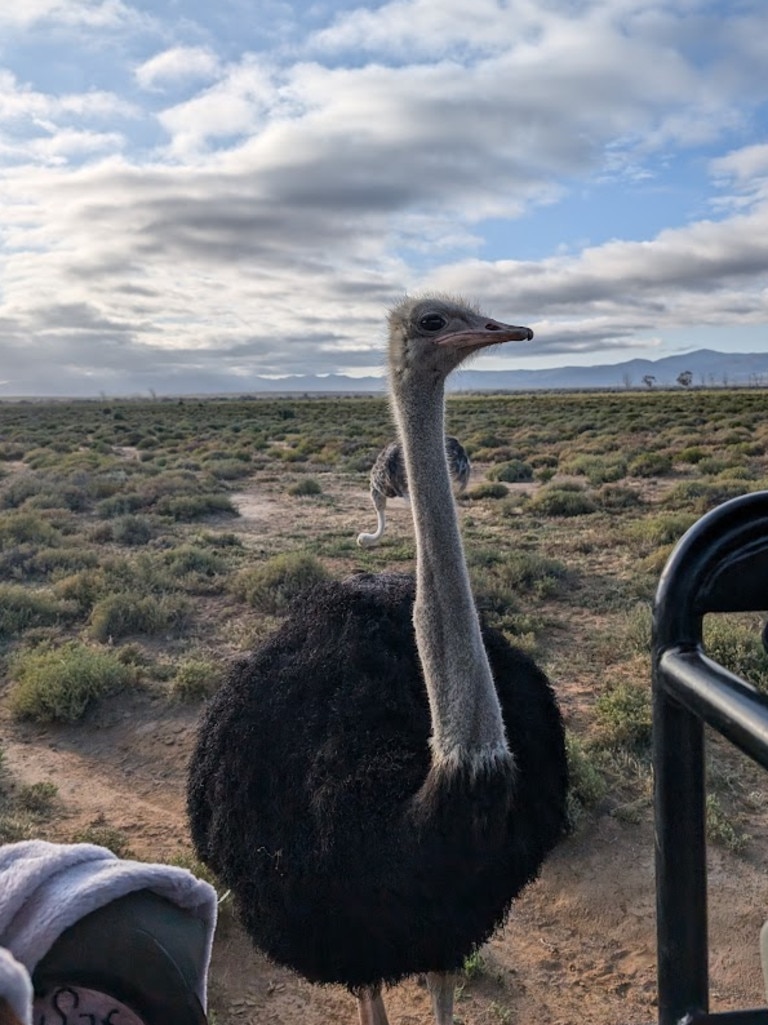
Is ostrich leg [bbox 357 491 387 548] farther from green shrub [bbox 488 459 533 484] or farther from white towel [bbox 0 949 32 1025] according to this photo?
white towel [bbox 0 949 32 1025]

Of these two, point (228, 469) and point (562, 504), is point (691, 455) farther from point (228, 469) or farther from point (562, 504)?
point (228, 469)

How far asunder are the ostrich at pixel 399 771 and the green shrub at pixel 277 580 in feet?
15.1

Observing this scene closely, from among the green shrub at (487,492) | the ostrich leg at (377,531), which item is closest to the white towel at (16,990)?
the ostrich leg at (377,531)

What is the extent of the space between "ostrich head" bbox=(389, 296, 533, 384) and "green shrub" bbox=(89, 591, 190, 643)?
4.90m

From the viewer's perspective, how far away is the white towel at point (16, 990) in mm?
827

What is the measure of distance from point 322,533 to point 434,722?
32.0 ft

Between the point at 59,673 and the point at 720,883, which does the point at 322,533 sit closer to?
the point at 59,673

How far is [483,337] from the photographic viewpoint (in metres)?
2.84

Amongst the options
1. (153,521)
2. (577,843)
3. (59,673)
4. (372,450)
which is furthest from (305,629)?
(372,450)

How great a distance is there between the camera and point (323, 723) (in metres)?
2.84

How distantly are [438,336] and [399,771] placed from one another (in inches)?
51.5

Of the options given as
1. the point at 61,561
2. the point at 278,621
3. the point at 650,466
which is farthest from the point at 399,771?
the point at 650,466

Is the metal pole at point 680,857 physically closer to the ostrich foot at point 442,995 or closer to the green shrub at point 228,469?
the ostrich foot at point 442,995

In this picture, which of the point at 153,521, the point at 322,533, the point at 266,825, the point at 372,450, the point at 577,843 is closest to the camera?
the point at 266,825
